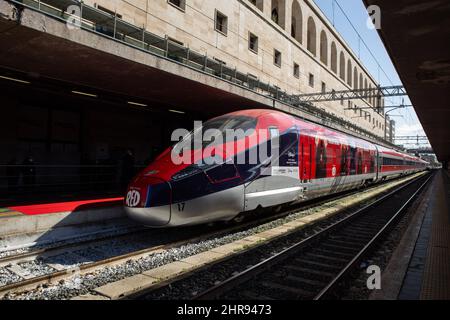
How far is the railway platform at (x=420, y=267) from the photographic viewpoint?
203 inches

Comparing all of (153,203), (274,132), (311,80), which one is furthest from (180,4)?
(311,80)

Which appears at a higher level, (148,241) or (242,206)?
(242,206)

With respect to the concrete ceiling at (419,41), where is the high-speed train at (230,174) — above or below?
below

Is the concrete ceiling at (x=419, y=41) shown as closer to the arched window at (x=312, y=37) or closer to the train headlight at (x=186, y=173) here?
the train headlight at (x=186, y=173)

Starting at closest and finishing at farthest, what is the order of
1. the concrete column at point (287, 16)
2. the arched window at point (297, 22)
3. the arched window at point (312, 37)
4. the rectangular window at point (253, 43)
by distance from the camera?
the rectangular window at point (253, 43)
the concrete column at point (287, 16)
the arched window at point (297, 22)
the arched window at point (312, 37)

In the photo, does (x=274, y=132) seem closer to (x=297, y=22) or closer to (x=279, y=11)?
(x=279, y=11)

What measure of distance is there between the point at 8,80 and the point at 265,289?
1060cm

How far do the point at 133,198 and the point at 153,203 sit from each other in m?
0.60

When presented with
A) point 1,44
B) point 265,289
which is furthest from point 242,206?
point 1,44

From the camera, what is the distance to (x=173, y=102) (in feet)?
47.3

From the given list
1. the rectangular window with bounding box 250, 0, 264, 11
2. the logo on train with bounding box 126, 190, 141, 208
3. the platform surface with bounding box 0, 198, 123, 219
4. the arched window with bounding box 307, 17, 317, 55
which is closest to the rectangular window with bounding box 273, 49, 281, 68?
the rectangular window with bounding box 250, 0, 264, 11

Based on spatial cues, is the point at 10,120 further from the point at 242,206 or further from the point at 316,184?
the point at 316,184

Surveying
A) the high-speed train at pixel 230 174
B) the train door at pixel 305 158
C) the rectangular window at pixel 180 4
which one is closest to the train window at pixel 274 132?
the high-speed train at pixel 230 174

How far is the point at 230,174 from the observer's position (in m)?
8.06
